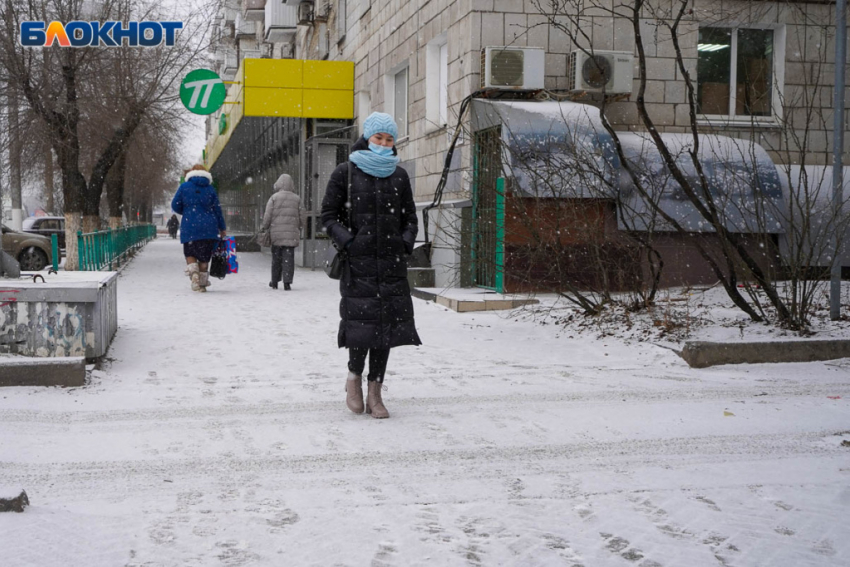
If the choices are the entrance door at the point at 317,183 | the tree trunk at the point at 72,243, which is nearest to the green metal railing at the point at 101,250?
the tree trunk at the point at 72,243

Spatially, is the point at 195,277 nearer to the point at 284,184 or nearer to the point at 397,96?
the point at 284,184

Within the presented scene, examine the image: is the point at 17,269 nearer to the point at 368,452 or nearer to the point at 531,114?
the point at 368,452

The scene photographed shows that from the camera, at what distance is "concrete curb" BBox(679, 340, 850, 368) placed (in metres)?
7.31

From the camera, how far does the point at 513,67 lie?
1201 centimetres

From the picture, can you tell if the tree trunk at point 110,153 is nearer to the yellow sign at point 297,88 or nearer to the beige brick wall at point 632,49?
the yellow sign at point 297,88

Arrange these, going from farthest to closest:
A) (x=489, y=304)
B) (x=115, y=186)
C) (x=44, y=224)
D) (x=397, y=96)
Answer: (x=44, y=224) < (x=115, y=186) < (x=397, y=96) < (x=489, y=304)

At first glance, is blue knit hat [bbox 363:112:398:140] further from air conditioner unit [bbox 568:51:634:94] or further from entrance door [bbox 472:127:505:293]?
air conditioner unit [bbox 568:51:634:94]

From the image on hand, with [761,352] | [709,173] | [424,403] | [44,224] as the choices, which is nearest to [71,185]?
[44,224]

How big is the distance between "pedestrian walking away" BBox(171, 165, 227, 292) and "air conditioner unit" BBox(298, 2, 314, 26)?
11901mm

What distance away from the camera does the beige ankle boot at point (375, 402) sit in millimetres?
5657

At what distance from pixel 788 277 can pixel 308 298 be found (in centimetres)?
680

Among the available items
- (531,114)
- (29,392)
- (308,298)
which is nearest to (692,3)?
(531,114)

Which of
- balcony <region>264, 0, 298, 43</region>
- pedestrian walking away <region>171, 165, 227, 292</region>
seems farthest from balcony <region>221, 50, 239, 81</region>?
pedestrian walking away <region>171, 165, 227, 292</region>

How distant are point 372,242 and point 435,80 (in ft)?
33.1
